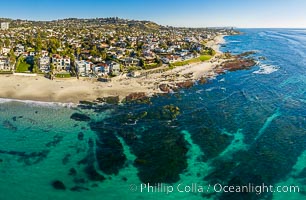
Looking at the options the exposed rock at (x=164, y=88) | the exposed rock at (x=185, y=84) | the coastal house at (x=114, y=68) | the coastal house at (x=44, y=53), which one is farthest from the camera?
the coastal house at (x=44, y=53)

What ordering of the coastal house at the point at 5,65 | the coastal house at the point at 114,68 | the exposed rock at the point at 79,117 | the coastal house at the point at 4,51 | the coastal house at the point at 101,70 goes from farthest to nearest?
the coastal house at the point at 4,51 < the coastal house at the point at 5,65 < the coastal house at the point at 114,68 < the coastal house at the point at 101,70 < the exposed rock at the point at 79,117

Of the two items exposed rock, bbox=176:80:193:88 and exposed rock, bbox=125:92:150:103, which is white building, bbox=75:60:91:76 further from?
exposed rock, bbox=176:80:193:88

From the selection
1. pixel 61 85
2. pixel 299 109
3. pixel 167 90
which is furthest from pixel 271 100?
pixel 61 85

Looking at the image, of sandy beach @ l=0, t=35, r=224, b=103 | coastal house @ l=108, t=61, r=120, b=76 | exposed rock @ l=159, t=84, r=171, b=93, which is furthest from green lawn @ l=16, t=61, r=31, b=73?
exposed rock @ l=159, t=84, r=171, b=93

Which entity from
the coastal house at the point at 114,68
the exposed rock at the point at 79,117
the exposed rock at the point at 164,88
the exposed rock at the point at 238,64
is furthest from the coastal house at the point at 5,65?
the exposed rock at the point at 238,64

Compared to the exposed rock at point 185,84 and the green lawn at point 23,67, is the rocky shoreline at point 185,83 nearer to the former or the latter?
the exposed rock at point 185,84

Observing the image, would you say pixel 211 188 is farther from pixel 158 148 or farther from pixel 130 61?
pixel 130 61
